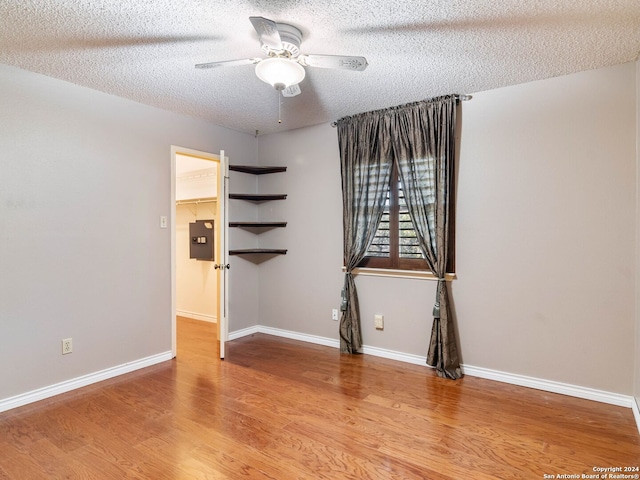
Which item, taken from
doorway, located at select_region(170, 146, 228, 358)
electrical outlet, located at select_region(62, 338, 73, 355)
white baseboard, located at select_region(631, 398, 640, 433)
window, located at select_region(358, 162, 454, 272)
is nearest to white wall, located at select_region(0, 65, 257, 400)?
electrical outlet, located at select_region(62, 338, 73, 355)

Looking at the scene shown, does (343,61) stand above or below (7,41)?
below

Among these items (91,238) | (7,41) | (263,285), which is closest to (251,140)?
(263,285)

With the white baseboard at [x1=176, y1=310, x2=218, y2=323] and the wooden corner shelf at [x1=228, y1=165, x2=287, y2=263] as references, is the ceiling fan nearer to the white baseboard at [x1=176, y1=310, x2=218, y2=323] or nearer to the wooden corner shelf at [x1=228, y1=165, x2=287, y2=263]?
the wooden corner shelf at [x1=228, y1=165, x2=287, y2=263]

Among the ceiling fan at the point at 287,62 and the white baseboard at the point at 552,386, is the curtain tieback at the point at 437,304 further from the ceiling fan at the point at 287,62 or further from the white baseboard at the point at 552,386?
the ceiling fan at the point at 287,62

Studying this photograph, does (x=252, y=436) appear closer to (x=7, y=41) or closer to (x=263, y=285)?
(x=263, y=285)

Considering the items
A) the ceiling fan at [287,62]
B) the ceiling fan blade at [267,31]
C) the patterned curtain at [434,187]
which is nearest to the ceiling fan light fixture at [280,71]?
the ceiling fan at [287,62]

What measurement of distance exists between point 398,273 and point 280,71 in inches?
87.6

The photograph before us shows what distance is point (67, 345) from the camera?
117 inches

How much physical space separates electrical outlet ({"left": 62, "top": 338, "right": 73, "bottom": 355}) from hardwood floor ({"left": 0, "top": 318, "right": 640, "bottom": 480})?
1.12 feet

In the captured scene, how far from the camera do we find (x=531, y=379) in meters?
3.01

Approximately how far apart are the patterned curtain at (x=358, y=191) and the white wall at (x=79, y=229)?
1763 mm

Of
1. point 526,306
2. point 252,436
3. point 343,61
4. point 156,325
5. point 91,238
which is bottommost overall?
point 252,436

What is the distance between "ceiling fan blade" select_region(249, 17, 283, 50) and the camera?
1.75m

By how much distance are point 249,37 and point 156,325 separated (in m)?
2.78
